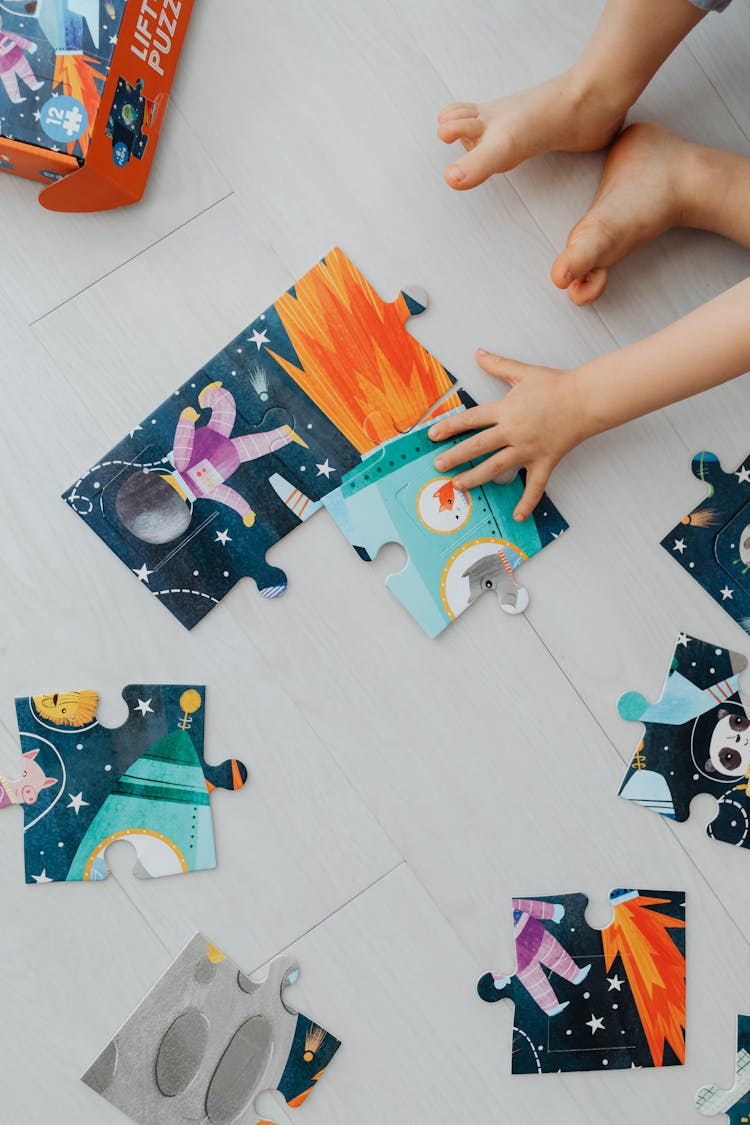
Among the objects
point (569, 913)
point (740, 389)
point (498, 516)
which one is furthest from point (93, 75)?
point (569, 913)

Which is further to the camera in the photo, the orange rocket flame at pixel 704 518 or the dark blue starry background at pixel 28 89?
the orange rocket flame at pixel 704 518

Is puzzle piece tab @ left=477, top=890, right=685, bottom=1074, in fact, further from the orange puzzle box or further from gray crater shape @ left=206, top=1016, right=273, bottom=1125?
the orange puzzle box

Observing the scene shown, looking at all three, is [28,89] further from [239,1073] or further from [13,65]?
[239,1073]

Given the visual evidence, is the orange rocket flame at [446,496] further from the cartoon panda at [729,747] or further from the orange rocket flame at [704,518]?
the cartoon panda at [729,747]

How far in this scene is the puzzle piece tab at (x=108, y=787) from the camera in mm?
902

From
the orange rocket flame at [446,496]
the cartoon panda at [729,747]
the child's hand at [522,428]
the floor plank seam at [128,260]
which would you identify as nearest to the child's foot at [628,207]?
the child's hand at [522,428]

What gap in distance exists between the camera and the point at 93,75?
0.84 meters

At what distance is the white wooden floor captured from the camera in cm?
92

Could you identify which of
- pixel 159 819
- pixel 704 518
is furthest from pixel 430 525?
pixel 159 819

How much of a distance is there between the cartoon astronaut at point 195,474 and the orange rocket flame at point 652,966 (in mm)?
551

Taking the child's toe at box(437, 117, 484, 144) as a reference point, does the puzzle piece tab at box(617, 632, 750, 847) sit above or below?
below

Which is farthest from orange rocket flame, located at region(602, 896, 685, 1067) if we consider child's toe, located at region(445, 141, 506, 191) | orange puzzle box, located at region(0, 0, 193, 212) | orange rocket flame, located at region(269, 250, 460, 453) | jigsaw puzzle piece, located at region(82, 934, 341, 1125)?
orange puzzle box, located at region(0, 0, 193, 212)

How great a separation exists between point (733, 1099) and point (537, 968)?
25cm

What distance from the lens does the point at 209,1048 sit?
2.96 ft
